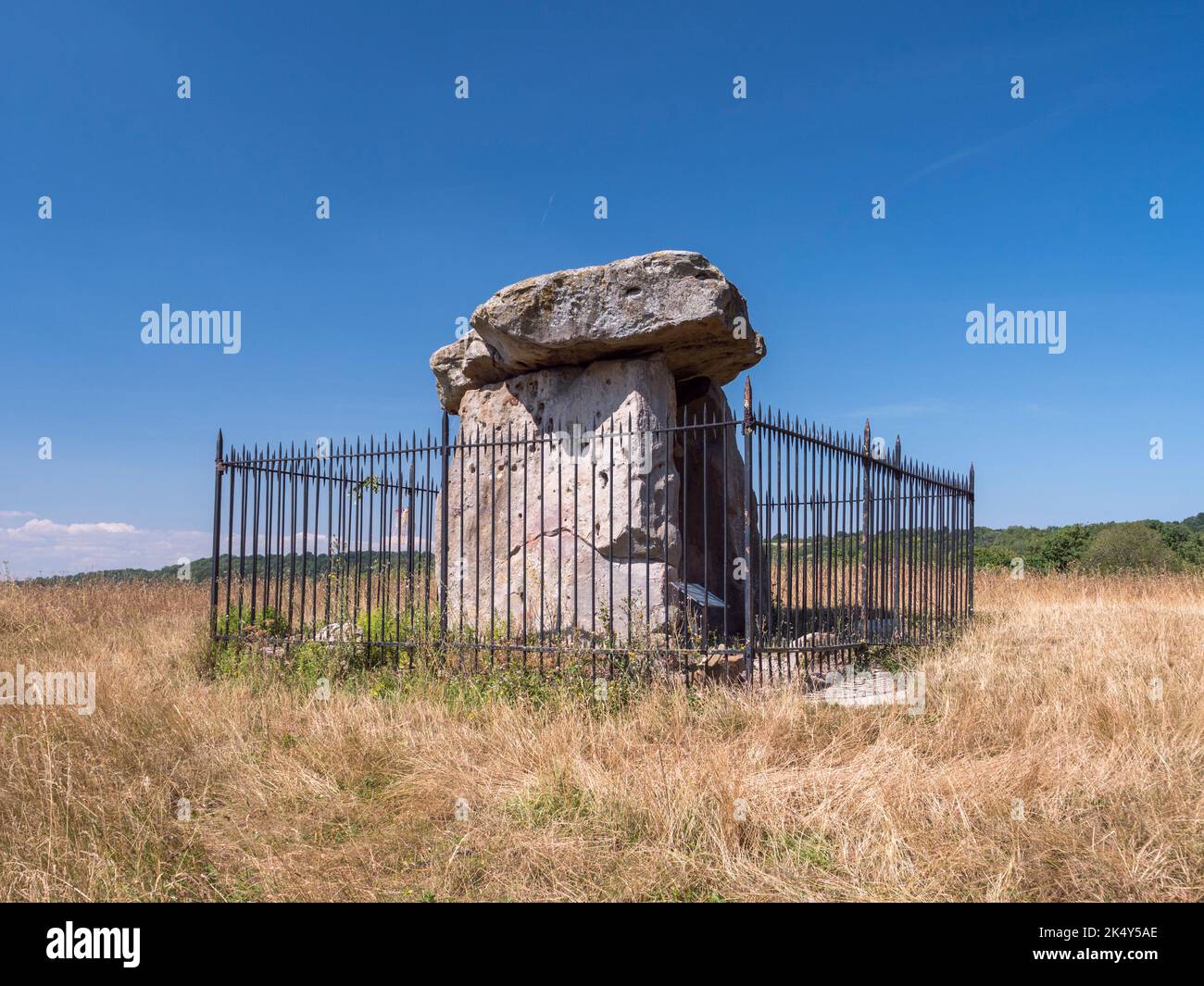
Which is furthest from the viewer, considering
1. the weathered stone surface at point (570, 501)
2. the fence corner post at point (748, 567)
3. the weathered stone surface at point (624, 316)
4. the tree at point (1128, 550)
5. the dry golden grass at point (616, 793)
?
the tree at point (1128, 550)

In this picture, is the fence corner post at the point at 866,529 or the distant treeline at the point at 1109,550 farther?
the distant treeline at the point at 1109,550

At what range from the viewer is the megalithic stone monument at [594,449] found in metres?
7.46

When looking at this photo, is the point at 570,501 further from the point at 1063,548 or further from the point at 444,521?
the point at 1063,548

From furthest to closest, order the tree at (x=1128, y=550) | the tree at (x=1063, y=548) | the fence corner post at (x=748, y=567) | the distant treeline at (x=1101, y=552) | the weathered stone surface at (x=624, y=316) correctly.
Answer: the tree at (x=1063, y=548) < the tree at (x=1128, y=550) < the distant treeline at (x=1101, y=552) < the weathered stone surface at (x=624, y=316) < the fence corner post at (x=748, y=567)

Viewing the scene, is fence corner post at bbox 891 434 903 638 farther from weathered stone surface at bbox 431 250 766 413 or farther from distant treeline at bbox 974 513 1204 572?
distant treeline at bbox 974 513 1204 572

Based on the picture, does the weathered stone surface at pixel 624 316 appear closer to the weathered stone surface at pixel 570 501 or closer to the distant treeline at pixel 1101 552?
the weathered stone surface at pixel 570 501

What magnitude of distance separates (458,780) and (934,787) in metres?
2.55

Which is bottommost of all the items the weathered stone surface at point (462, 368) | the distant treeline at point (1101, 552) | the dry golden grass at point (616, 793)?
the dry golden grass at point (616, 793)

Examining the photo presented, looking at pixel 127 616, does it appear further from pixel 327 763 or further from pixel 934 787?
pixel 934 787

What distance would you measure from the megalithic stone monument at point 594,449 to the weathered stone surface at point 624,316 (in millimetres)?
13

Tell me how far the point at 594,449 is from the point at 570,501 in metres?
0.67

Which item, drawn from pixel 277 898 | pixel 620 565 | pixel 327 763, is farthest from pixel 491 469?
pixel 277 898

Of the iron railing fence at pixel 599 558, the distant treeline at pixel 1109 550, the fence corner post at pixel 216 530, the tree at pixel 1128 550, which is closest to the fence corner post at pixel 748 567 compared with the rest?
the iron railing fence at pixel 599 558

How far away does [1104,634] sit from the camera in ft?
29.0
